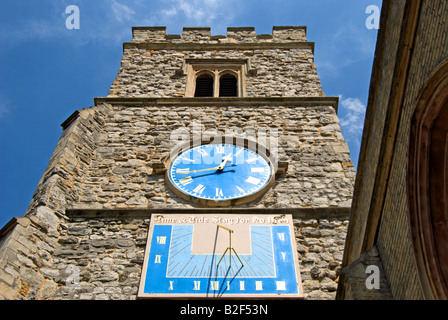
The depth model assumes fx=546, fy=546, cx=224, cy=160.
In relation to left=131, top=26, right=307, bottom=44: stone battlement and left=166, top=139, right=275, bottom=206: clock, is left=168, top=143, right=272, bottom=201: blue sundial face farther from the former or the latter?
left=131, top=26, right=307, bottom=44: stone battlement

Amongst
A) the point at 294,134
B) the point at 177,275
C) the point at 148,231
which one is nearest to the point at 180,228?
the point at 148,231

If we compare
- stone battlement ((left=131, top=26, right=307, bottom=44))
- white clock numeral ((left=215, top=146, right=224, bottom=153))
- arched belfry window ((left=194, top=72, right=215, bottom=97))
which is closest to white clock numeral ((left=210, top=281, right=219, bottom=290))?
white clock numeral ((left=215, top=146, right=224, bottom=153))

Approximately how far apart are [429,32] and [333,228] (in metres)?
4.26

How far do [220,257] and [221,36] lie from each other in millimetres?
10037

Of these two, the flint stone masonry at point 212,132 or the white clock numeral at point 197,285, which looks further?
the flint stone masonry at point 212,132

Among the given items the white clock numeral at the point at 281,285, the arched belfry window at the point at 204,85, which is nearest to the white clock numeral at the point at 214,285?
the white clock numeral at the point at 281,285

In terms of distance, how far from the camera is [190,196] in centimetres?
930

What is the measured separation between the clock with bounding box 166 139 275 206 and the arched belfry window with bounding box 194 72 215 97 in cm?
343

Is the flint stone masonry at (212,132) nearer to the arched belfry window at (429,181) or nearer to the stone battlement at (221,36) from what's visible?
the arched belfry window at (429,181)

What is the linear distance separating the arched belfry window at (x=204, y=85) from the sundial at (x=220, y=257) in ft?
19.3

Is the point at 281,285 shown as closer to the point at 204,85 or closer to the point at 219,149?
the point at 219,149

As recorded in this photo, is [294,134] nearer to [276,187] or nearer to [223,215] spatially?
[276,187]

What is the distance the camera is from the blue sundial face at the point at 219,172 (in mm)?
9469

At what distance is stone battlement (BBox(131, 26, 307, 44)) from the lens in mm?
16281
